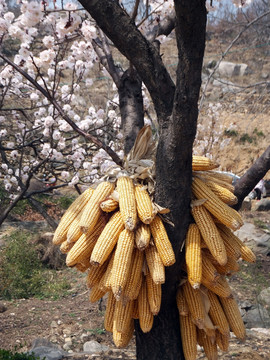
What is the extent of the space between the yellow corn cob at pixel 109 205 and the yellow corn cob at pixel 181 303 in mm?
620

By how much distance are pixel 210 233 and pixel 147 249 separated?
→ 1.02 ft

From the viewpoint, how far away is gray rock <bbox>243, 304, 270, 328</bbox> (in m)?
5.77

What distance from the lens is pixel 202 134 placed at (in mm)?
14906

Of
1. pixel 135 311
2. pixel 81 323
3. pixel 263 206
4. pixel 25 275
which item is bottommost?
pixel 25 275

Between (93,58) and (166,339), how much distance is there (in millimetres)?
4790

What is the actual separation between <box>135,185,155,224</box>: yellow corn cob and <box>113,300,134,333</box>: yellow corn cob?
45 cm

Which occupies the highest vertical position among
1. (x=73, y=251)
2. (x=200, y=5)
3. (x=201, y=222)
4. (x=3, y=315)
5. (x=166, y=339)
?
(x=200, y=5)

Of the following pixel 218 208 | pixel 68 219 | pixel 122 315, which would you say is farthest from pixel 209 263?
pixel 68 219

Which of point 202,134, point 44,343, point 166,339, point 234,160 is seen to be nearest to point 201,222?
point 166,339

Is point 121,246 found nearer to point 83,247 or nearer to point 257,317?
Result: point 83,247

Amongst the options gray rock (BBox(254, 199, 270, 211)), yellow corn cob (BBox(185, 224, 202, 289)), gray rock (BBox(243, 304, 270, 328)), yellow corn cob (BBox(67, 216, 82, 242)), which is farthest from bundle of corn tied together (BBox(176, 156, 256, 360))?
gray rock (BBox(254, 199, 270, 211))

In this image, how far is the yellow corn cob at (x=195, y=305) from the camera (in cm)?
206

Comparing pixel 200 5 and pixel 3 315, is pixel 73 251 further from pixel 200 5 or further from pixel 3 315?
pixel 3 315

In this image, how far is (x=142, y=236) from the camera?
1.84 meters
